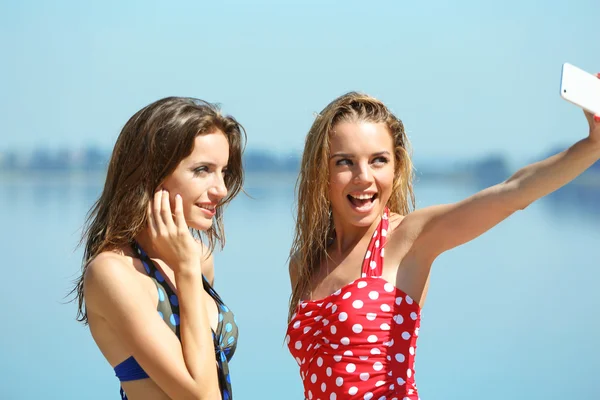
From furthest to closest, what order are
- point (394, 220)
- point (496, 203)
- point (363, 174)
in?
point (394, 220) → point (363, 174) → point (496, 203)

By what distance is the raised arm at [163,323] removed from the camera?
2.09 meters

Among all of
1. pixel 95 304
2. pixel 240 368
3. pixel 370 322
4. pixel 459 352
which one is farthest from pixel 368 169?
pixel 459 352

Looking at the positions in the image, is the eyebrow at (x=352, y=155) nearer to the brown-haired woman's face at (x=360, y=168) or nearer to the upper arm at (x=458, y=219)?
the brown-haired woman's face at (x=360, y=168)

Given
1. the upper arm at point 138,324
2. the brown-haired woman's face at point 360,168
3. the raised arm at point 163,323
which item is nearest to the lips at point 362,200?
the brown-haired woman's face at point 360,168

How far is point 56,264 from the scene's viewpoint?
1012 centimetres

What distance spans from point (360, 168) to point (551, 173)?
0.59 meters

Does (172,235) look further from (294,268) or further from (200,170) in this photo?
(294,268)

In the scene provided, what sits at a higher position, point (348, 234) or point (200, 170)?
point (200, 170)

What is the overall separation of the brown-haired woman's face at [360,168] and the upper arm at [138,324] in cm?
66

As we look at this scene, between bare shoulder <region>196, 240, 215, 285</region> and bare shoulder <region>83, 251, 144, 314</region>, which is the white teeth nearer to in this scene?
bare shoulder <region>196, 240, 215, 285</region>

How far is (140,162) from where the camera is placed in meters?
2.28

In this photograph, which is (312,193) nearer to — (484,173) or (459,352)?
(459,352)

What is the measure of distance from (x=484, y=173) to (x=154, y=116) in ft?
67.5

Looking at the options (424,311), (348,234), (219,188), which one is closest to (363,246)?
(348,234)
